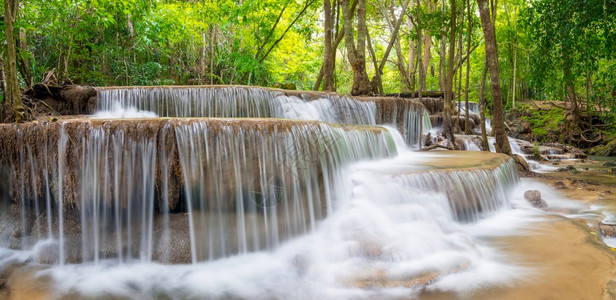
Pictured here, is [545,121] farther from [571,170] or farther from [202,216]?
[202,216]

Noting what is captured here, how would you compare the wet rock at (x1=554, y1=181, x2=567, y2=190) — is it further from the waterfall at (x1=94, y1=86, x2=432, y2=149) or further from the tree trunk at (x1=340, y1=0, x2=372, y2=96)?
the tree trunk at (x1=340, y1=0, x2=372, y2=96)

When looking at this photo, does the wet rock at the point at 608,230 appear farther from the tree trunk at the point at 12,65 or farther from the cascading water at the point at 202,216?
the tree trunk at the point at 12,65

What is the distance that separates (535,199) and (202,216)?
5166 mm

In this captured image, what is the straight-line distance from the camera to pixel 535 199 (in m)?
6.26

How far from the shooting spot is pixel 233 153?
14.8 ft

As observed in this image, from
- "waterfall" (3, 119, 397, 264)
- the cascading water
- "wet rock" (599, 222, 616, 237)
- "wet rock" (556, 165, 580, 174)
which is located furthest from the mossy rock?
"waterfall" (3, 119, 397, 264)

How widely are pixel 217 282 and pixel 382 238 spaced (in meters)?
1.80

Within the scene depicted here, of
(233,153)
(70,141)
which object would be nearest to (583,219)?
(233,153)

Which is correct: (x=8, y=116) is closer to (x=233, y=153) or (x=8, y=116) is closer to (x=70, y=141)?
(x=70, y=141)

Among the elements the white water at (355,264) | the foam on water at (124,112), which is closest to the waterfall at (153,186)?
the white water at (355,264)

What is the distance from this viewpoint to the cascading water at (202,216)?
12.9 feet

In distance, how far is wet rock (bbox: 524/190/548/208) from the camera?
6204mm

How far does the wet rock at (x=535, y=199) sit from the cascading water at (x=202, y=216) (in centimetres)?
207

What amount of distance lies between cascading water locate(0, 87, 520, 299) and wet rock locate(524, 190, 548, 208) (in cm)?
207
